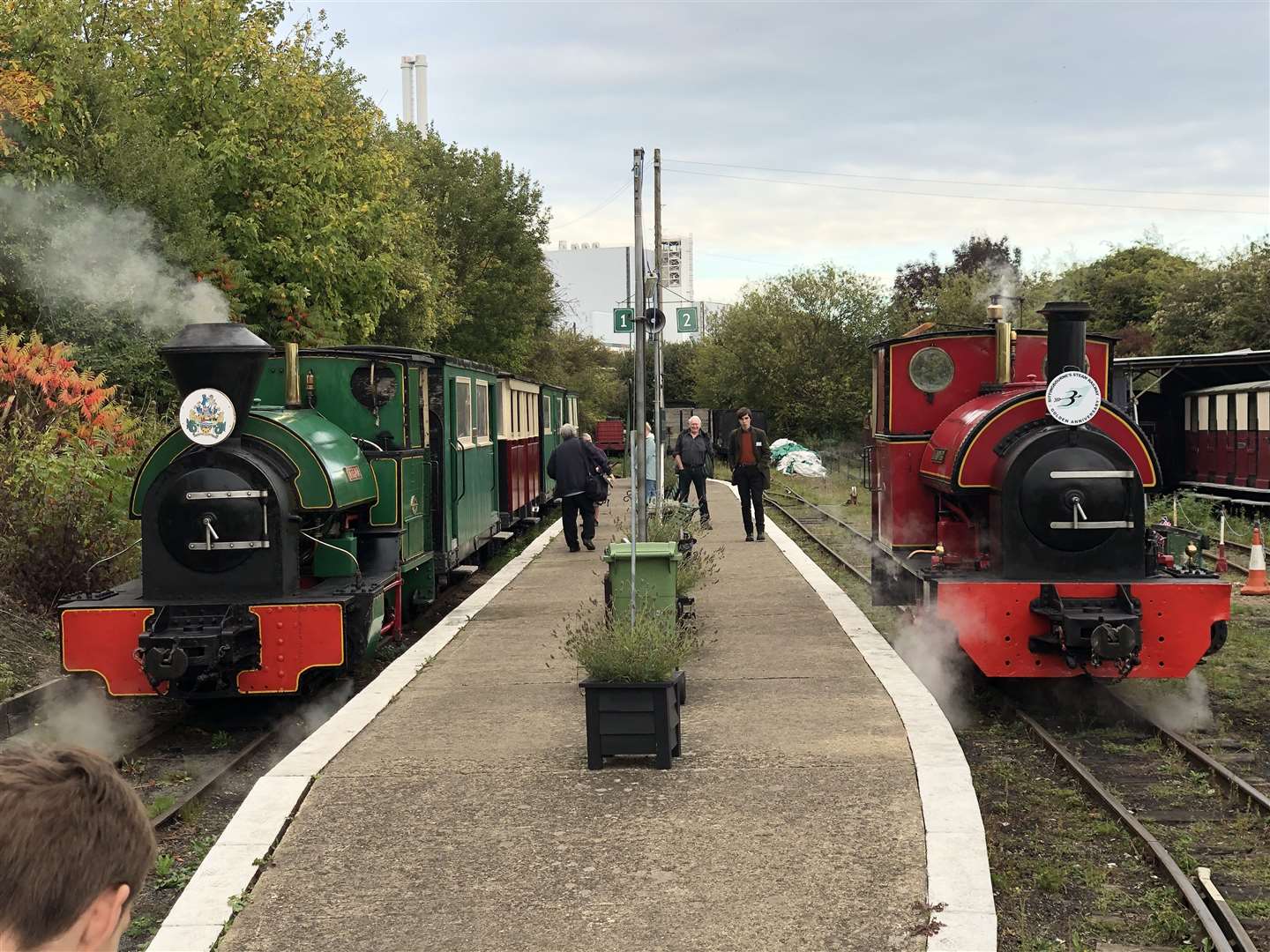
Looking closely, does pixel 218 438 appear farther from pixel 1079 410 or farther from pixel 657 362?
pixel 657 362

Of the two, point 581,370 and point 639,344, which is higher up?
point 581,370

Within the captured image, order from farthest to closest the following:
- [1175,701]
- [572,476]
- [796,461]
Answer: [796,461] → [572,476] → [1175,701]

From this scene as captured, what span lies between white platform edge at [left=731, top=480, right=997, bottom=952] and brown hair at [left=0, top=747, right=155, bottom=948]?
322 cm

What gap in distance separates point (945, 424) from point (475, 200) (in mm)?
35140

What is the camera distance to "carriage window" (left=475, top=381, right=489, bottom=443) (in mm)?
14891

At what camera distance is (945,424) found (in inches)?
371

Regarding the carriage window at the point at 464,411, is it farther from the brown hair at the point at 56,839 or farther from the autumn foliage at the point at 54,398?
the brown hair at the point at 56,839

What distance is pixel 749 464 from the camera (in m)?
16.3

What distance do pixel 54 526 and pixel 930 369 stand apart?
6859mm

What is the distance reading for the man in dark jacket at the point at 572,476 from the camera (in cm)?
1620

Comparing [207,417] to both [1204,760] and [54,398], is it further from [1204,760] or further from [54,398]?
[1204,760]

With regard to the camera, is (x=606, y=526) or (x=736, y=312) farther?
(x=736, y=312)

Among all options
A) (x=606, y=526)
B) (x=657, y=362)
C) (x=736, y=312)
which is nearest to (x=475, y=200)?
(x=736, y=312)

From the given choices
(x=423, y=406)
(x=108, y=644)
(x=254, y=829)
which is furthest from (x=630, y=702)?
(x=423, y=406)
